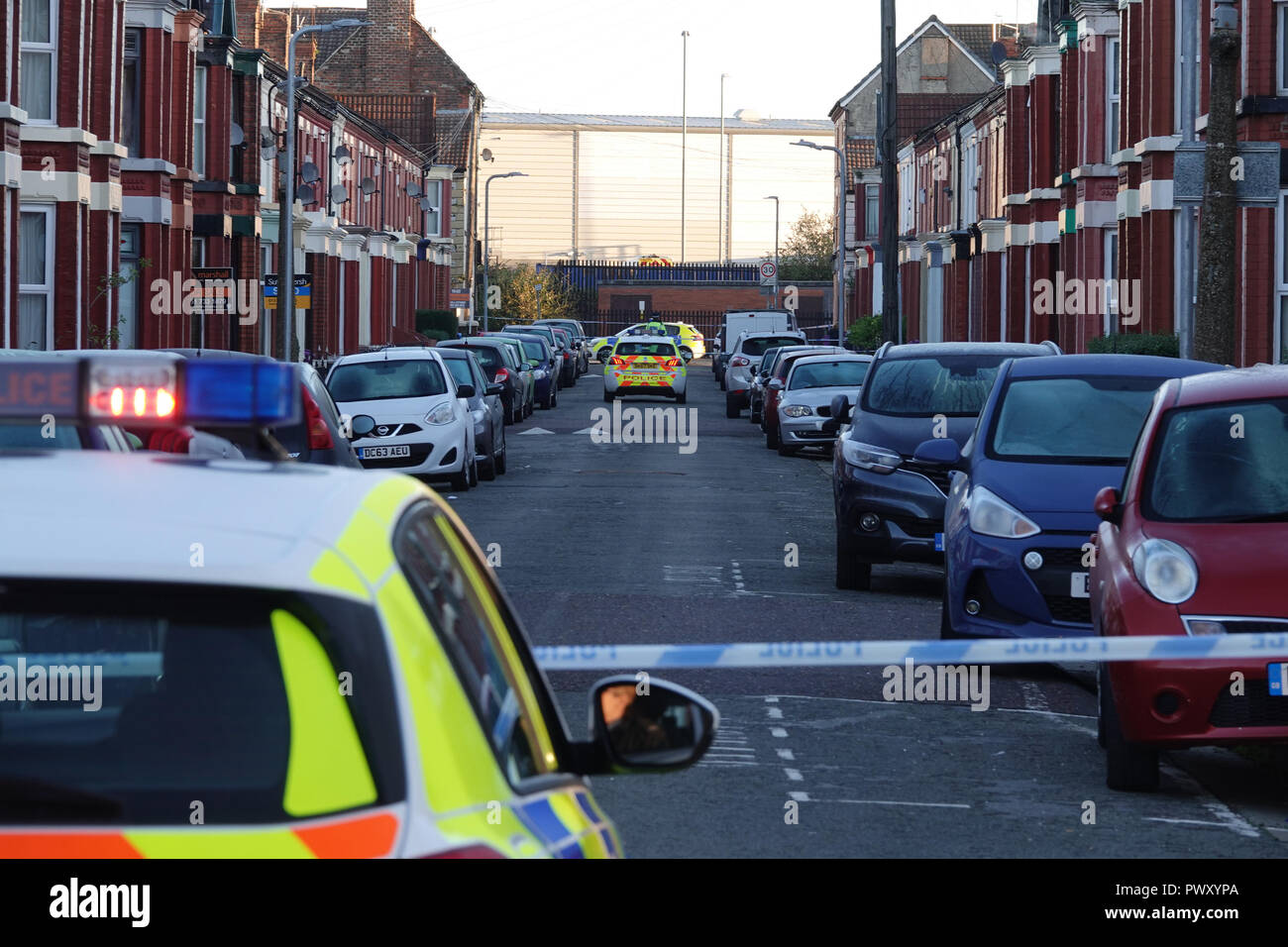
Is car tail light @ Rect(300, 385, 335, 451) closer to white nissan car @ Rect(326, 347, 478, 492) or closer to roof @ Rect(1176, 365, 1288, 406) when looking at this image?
roof @ Rect(1176, 365, 1288, 406)

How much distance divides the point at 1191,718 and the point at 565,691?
3.64 m

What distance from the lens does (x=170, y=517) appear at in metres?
3.03

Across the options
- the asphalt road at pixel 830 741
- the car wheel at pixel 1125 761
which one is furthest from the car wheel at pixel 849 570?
the car wheel at pixel 1125 761

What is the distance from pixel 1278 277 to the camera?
25969 millimetres

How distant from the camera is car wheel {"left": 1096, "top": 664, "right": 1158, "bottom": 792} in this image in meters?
8.00

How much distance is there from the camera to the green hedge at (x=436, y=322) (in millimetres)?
75875

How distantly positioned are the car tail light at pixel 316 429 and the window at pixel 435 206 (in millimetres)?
72212

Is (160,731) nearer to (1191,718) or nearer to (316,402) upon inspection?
(1191,718)

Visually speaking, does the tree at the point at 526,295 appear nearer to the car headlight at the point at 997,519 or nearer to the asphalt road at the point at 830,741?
the asphalt road at the point at 830,741

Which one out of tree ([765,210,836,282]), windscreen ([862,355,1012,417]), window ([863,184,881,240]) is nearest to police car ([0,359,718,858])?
windscreen ([862,355,1012,417])

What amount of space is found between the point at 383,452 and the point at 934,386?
29.8 feet

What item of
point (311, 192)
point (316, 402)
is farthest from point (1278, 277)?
point (311, 192)

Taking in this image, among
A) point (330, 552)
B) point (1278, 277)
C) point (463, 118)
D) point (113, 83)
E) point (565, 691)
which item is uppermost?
point (463, 118)

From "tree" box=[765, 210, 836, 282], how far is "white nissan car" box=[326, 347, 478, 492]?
301ft
